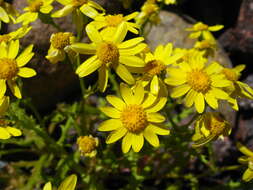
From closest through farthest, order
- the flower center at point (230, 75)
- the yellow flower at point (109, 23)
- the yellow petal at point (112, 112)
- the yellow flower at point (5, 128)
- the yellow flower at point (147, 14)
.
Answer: the yellow flower at point (5, 128)
the yellow petal at point (112, 112)
the yellow flower at point (109, 23)
the flower center at point (230, 75)
the yellow flower at point (147, 14)

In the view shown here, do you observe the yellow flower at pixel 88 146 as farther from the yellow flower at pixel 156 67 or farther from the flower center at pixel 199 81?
the flower center at pixel 199 81

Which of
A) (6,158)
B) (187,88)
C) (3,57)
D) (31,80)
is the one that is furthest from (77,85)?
(187,88)

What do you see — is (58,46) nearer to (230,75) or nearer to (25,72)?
(25,72)

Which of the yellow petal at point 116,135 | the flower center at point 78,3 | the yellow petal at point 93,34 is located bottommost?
the yellow petal at point 116,135

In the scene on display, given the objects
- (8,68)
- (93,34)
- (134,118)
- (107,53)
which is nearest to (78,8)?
(93,34)

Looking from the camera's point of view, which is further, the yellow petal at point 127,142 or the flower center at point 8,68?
the flower center at point 8,68

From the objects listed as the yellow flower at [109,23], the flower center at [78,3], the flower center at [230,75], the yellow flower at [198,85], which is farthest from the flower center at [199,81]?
the flower center at [78,3]

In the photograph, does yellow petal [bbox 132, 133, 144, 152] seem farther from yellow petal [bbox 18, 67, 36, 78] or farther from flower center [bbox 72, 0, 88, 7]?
flower center [bbox 72, 0, 88, 7]

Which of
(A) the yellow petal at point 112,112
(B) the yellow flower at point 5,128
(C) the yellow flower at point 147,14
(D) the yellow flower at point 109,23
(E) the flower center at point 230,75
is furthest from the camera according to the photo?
(C) the yellow flower at point 147,14
